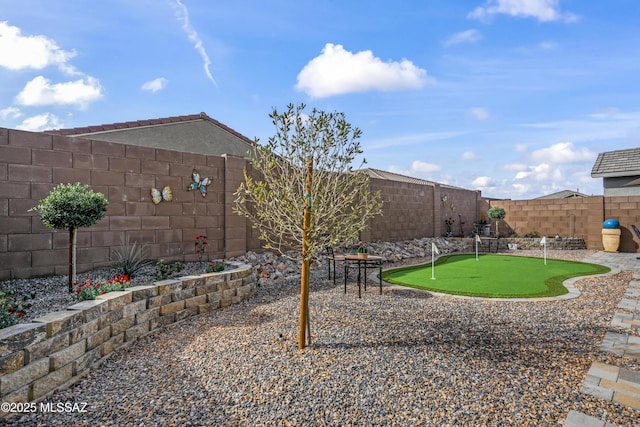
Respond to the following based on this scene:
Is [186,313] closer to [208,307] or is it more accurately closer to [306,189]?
[208,307]

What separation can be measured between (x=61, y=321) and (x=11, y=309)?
0.88 meters

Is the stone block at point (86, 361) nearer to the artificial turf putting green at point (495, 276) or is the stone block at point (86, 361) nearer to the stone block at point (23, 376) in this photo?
the stone block at point (23, 376)

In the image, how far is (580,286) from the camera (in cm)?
674

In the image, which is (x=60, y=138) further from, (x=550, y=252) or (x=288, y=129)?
(x=550, y=252)

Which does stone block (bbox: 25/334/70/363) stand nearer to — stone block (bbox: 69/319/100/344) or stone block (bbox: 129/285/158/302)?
stone block (bbox: 69/319/100/344)

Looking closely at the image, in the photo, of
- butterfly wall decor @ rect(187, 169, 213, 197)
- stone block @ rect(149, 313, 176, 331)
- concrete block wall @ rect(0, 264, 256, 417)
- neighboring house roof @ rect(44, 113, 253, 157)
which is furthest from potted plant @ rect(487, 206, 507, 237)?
stone block @ rect(149, 313, 176, 331)

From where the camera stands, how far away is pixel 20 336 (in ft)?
8.43

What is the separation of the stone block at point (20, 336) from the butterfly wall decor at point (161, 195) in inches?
148

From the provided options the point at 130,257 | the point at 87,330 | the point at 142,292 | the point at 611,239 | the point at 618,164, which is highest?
the point at 618,164

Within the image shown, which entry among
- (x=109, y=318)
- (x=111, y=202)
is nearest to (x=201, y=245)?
(x=111, y=202)

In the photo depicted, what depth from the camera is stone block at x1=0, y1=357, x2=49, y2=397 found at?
2418 millimetres

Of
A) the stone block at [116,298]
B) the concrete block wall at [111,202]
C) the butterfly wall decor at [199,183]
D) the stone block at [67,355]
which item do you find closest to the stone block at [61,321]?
the stone block at [67,355]

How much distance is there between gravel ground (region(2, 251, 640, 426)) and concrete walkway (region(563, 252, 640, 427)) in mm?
82

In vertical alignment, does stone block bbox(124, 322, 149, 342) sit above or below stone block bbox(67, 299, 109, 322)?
below
